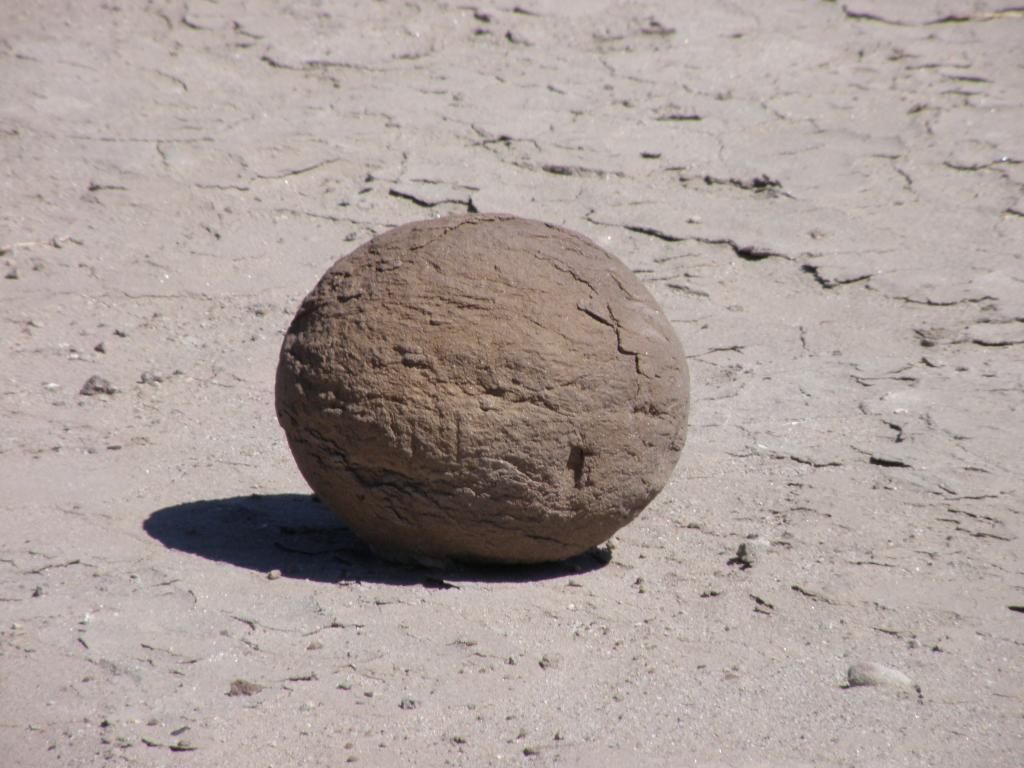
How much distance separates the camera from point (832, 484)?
5.10 m

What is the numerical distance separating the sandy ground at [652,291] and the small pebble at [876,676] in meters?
0.05

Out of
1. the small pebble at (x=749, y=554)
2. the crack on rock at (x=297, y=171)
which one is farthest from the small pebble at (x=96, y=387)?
the small pebble at (x=749, y=554)

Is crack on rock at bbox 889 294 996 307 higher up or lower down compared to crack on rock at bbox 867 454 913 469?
higher up

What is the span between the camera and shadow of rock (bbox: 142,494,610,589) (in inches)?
163

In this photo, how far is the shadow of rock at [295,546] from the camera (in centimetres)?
414

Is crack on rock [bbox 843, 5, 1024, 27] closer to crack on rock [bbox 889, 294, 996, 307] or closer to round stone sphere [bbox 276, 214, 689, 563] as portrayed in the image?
crack on rock [bbox 889, 294, 996, 307]

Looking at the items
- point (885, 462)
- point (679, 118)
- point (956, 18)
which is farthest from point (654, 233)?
point (956, 18)

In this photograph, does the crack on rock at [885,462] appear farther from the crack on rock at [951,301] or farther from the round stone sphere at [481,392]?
the crack on rock at [951,301]

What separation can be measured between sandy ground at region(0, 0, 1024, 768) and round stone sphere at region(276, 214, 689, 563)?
0.30 metres

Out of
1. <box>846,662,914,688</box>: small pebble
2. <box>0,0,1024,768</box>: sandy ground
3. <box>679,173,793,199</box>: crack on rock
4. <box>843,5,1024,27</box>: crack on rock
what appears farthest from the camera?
<box>843,5,1024,27</box>: crack on rock

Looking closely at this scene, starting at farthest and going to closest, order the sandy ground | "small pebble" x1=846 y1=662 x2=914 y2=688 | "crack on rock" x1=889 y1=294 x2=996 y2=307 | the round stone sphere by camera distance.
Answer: "crack on rock" x1=889 y1=294 x2=996 y2=307 < the round stone sphere < "small pebble" x1=846 y1=662 x2=914 y2=688 < the sandy ground

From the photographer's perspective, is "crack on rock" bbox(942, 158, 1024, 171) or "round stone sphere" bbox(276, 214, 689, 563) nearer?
"round stone sphere" bbox(276, 214, 689, 563)

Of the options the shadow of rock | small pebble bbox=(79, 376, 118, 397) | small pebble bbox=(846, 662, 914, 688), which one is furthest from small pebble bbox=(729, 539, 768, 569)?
small pebble bbox=(79, 376, 118, 397)

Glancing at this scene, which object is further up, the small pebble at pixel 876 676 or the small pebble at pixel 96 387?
the small pebble at pixel 96 387
